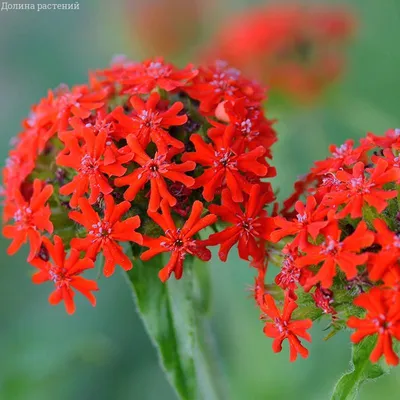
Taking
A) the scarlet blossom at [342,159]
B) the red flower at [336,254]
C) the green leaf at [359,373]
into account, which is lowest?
the green leaf at [359,373]

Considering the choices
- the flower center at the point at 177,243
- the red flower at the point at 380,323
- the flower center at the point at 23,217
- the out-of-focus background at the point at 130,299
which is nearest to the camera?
the red flower at the point at 380,323

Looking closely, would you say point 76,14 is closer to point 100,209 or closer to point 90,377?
point 90,377

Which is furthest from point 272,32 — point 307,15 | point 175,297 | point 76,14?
point 76,14

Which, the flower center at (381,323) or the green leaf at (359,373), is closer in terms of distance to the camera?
the flower center at (381,323)

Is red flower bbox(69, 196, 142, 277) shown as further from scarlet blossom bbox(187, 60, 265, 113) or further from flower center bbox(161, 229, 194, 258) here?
scarlet blossom bbox(187, 60, 265, 113)

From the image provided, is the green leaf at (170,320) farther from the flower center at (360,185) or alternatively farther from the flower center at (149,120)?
the flower center at (360,185)

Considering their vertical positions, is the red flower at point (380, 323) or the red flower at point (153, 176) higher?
the red flower at point (153, 176)

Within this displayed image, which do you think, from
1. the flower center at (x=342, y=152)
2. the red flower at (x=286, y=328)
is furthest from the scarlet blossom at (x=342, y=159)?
the red flower at (x=286, y=328)
